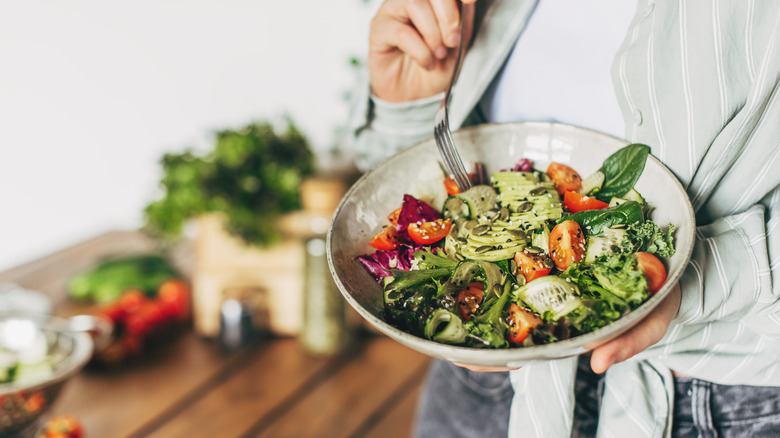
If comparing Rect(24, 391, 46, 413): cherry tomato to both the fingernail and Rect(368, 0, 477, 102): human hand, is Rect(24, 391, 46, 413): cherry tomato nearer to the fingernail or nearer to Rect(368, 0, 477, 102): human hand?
Rect(368, 0, 477, 102): human hand

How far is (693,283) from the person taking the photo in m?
0.70

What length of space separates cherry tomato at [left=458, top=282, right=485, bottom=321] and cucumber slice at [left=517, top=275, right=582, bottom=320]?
0.05 meters

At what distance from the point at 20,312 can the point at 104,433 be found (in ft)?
1.44

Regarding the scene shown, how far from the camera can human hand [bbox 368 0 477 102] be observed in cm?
79

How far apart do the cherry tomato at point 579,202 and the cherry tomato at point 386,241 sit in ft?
0.80

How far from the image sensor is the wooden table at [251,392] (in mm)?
Result: 1531

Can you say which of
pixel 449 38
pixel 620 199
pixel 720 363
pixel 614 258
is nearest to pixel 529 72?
pixel 449 38

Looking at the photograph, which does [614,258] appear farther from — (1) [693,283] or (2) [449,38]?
(2) [449,38]

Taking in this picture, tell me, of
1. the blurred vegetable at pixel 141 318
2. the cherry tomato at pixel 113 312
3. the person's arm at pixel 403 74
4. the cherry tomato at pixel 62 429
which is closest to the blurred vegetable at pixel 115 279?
the blurred vegetable at pixel 141 318

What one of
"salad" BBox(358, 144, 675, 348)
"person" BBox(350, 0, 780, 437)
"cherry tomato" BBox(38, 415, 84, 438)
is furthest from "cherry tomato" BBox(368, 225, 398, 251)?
"cherry tomato" BBox(38, 415, 84, 438)

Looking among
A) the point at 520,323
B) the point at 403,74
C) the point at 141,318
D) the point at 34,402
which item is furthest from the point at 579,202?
the point at 141,318

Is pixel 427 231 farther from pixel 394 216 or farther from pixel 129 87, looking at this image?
pixel 129 87

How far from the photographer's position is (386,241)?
75cm

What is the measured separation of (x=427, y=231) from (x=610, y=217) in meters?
0.23
